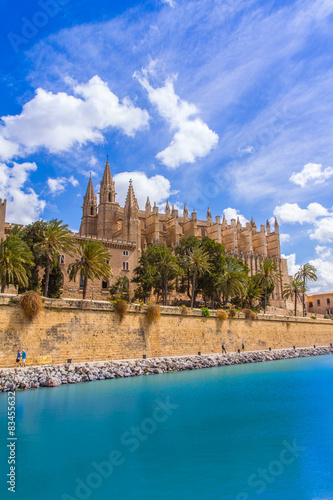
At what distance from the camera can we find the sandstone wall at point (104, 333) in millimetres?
21156

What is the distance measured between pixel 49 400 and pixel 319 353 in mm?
32576

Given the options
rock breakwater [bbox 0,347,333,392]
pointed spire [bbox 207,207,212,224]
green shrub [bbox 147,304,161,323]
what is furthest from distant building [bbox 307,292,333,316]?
green shrub [bbox 147,304,161,323]

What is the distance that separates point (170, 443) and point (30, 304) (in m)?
13.0

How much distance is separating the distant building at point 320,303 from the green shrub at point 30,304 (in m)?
71.2

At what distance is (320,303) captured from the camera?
83438 mm

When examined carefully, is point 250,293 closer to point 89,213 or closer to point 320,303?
point 89,213

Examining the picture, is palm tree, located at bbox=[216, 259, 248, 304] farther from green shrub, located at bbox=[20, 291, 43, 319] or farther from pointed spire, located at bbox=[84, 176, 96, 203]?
pointed spire, located at bbox=[84, 176, 96, 203]

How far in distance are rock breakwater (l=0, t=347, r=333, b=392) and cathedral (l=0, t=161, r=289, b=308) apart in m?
19.1

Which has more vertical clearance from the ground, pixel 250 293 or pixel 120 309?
pixel 250 293

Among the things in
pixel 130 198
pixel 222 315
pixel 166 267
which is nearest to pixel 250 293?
pixel 166 267

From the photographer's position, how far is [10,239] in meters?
26.7

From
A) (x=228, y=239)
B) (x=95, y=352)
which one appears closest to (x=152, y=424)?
(x=95, y=352)

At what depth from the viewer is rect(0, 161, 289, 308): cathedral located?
150 feet

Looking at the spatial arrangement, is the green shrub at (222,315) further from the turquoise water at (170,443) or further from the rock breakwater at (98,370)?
the turquoise water at (170,443)
